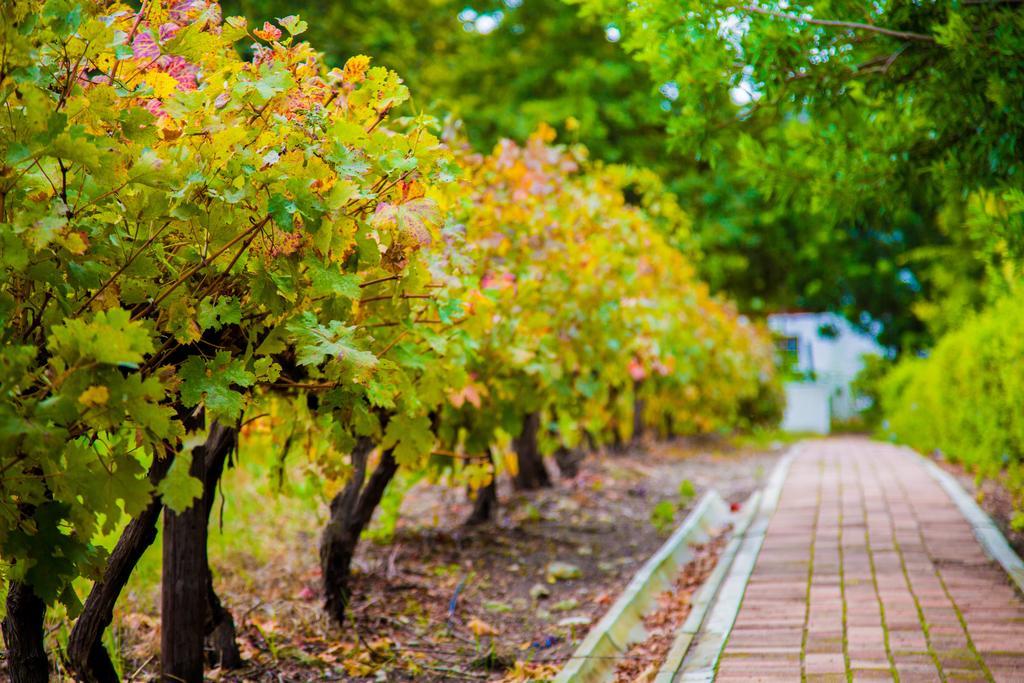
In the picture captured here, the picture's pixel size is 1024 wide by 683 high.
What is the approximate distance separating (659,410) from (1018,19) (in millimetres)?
12000

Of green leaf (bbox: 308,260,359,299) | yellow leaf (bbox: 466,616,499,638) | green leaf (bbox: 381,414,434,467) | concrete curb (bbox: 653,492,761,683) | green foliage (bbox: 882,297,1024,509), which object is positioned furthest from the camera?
green foliage (bbox: 882,297,1024,509)

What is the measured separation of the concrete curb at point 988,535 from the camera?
5802mm

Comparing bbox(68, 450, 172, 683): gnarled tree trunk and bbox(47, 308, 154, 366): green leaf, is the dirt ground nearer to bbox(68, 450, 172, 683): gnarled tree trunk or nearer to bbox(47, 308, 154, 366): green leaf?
bbox(68, 450, 172, 683): gnarled tree trunk

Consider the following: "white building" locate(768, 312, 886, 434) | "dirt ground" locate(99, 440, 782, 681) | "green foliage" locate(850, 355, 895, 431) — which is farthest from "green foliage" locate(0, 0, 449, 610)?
"green foliage" locate(850, 355, 895, 431)

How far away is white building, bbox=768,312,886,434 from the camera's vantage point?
97.1 feet

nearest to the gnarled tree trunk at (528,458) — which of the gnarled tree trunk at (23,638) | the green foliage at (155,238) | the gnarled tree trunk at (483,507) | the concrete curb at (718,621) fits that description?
the gnarled tree trunk at (483,507)

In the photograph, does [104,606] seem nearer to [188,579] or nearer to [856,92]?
[188,579]

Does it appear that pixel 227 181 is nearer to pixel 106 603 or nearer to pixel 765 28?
pixel 106 603

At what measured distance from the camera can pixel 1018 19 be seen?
4.16 metres

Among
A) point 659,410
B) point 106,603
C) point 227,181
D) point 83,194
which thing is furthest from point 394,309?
point 659,410

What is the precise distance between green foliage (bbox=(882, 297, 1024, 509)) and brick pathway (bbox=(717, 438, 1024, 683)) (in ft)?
2.15

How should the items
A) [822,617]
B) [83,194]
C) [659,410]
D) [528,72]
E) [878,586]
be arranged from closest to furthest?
[83,194], [822,617], [878,586], [659,410], [528,72]

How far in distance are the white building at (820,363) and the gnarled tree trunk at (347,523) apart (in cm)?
2421

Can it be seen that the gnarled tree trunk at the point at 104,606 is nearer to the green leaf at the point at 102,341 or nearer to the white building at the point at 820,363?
the green leaf at the point at 102,341
